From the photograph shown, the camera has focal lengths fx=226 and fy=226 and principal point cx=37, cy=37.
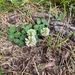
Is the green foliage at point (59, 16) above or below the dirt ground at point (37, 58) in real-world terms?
above

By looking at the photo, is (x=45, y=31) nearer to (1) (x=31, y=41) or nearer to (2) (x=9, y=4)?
(1) (x=31, y=41)

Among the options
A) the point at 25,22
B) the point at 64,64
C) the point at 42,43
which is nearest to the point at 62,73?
the point at 64,64

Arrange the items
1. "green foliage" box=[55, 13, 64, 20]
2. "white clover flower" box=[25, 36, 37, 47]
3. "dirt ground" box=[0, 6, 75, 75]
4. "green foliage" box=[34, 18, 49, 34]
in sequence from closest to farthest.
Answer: "dirt ground" box=[0, 6, 75, 75], "white clover flower" box=[25, 36, 37, 47], "green foliage" box=[34, 18, 49, 34], "green foliage" box=[55, 13, 64, 20]

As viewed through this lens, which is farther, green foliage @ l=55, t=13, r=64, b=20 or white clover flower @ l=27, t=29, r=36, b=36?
green foliage @ l=55, t=13, r=64, b=20

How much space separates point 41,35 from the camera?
2.30 meters

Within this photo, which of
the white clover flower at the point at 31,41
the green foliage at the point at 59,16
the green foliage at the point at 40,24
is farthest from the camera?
the green foliage at the point at 59,16

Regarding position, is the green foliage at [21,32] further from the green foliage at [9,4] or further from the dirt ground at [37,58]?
the green foliage at [9,4]

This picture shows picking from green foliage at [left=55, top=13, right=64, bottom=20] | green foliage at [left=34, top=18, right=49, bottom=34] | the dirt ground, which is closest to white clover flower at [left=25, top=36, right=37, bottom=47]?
the dirt ground

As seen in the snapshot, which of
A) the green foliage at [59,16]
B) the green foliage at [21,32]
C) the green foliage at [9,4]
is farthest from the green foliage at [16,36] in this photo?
the green foliage at [59,16]

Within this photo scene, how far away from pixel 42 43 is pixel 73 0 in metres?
0.67

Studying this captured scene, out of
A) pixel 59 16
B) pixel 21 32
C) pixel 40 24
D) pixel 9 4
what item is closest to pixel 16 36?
pixel 21 32

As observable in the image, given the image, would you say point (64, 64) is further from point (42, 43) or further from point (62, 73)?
point (42, 43)

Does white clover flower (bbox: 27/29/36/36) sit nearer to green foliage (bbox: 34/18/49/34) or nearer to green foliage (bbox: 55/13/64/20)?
Result: green foliage (bbox: 34/18/49/34)

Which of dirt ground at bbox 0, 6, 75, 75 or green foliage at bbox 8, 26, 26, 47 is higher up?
green foliage at bbox 8, 26, 26, 47
